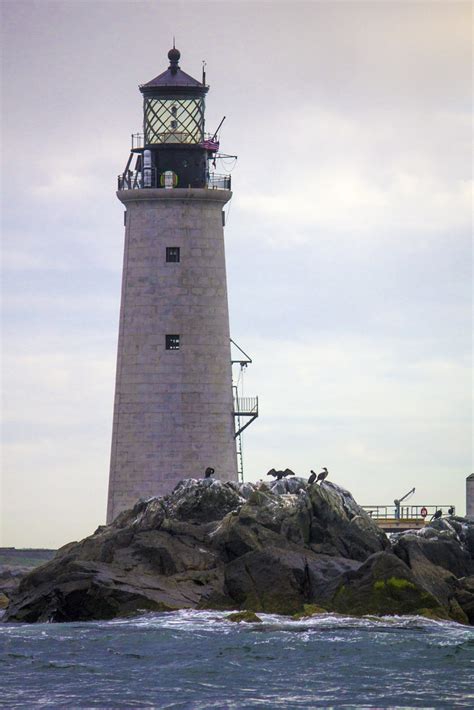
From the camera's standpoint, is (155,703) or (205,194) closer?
(155,703)

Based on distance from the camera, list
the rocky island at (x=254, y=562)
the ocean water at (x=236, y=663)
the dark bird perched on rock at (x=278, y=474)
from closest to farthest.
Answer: the ocean water at (x=236, y=663), the rocky island at (x=254, y=562), the dark bird perched on rock at (x=278, y=474)

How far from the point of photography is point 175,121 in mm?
57000

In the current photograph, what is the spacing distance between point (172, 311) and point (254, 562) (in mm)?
15090

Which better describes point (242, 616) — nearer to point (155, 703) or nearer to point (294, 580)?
point (294, 580)

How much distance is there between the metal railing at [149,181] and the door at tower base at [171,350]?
42 cm

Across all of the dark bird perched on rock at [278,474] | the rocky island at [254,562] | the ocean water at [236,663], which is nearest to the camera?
the ocean water at [236,663]

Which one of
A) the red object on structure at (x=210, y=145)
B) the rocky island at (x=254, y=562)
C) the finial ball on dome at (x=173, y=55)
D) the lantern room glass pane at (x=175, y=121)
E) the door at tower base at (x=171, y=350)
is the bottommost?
the rocky island at (x=254, y=562)

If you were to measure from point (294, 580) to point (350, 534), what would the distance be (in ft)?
17.9

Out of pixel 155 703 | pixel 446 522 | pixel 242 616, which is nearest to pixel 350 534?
pixel 446 522

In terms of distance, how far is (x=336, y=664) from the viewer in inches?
1419

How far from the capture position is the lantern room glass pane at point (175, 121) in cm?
Answer: 5697

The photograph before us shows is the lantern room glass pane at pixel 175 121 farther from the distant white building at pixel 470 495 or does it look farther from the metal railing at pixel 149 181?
the distant white building at pixel 470 495

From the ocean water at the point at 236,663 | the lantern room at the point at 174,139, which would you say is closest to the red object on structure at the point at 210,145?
the lantern room at the point at 174,139

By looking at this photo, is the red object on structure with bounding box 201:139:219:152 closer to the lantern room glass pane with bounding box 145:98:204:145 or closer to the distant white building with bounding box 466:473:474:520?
the lantern room glass pane with bounding box 145:98:204:145
